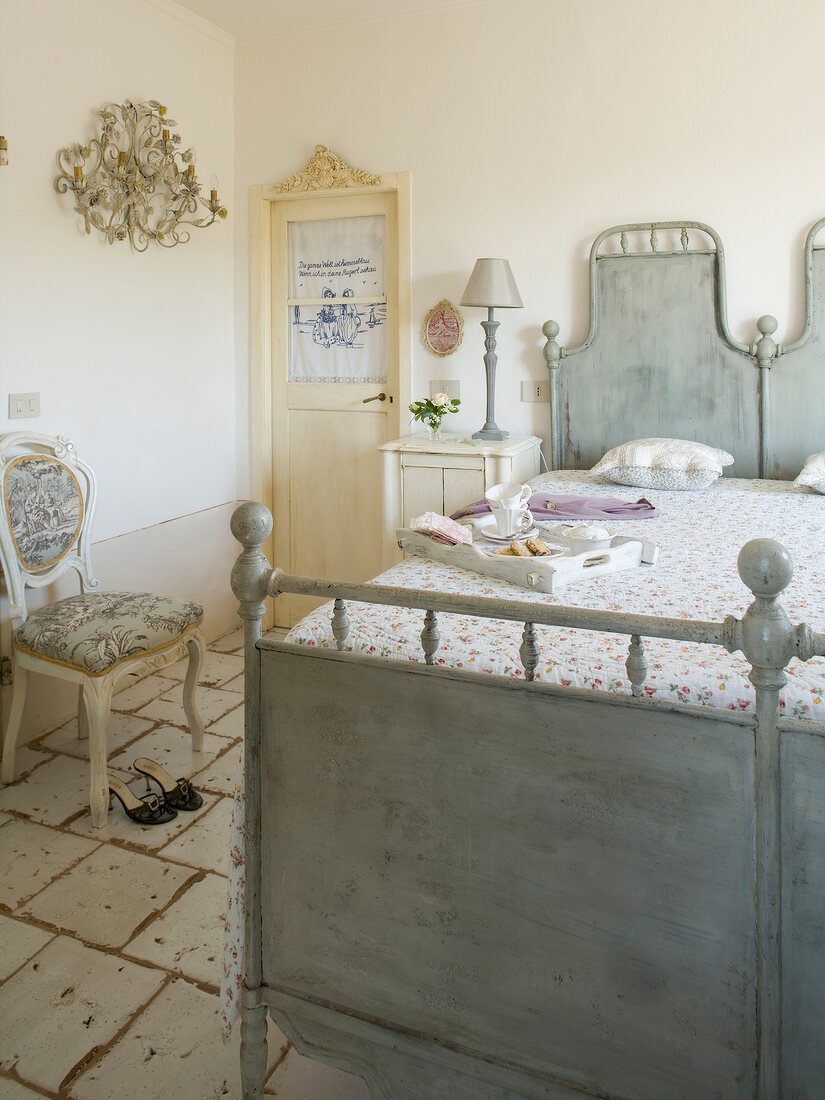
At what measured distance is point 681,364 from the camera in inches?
133

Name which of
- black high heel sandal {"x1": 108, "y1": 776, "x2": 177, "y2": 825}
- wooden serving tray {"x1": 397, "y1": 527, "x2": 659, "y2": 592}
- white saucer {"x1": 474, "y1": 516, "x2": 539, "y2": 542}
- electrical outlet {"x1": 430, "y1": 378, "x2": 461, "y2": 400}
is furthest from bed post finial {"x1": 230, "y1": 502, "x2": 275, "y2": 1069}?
electrical outlet {"x1": 430, "y1": 378, "x2": 461, "y2": 400}

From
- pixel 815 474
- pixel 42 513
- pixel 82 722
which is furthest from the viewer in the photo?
pixel 82 722

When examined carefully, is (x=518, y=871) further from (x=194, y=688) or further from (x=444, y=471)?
(x=444, y=471)

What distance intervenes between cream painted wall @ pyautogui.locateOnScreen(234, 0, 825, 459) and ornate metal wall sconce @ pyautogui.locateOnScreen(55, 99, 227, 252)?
531mm

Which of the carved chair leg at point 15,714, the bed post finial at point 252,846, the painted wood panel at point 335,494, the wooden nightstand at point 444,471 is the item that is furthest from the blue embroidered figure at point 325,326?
the bed post finial at point 252,846

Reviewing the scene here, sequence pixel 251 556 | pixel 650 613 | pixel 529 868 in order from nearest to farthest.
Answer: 1. pixel 529 868
2. pixel 251 556
3. pixel 650 613

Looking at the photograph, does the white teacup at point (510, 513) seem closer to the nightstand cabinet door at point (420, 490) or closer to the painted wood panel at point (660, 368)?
the nightstand cabinet door at point (420, 490)

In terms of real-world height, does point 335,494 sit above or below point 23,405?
below

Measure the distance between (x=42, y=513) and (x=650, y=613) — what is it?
6.41 feet

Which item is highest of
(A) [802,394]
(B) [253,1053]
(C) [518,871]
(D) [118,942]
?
(A) [802,394]

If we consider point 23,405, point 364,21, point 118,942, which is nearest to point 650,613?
point 118,942

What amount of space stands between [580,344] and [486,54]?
48.4 inches

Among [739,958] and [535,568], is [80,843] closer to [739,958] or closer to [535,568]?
[535,568]

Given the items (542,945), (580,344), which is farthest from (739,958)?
(580,344)
